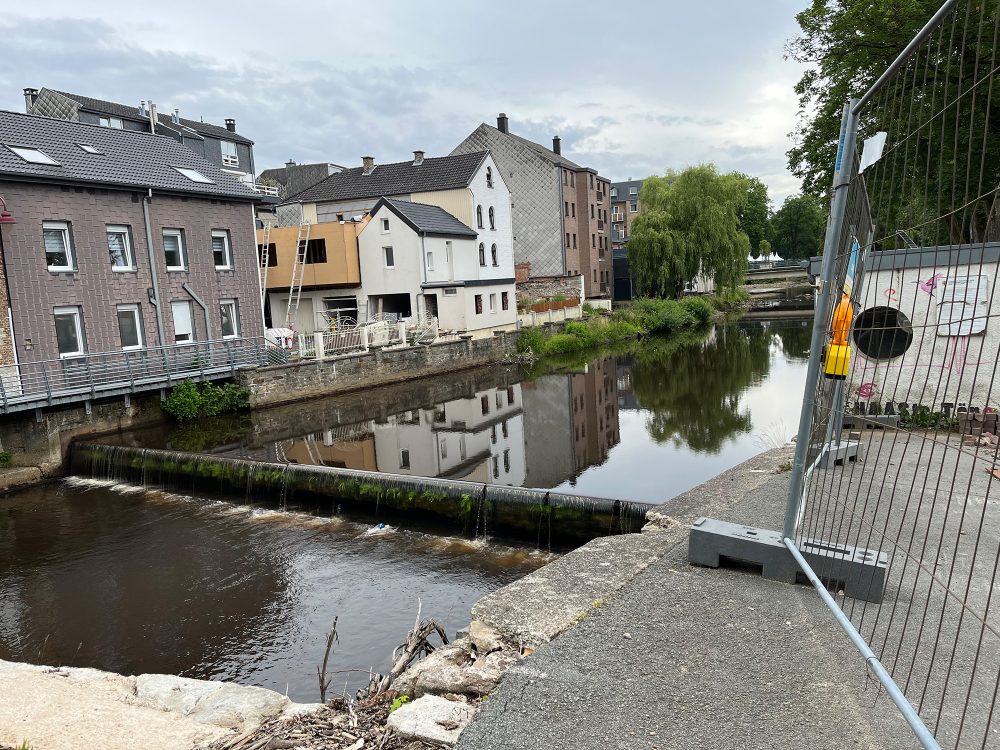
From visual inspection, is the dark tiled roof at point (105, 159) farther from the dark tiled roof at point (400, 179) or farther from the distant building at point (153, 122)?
the dark tiled roof at point (400, 179)

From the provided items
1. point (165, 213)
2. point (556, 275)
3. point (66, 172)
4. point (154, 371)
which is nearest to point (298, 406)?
point (154, 371)

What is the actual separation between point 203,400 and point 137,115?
38.6 m

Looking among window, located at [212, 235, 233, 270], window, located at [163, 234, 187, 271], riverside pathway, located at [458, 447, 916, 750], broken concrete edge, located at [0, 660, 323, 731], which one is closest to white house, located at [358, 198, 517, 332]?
window, located at [212, 235, 233, 270]

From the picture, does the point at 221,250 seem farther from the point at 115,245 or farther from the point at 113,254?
the point at 113,254

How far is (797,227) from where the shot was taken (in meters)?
106

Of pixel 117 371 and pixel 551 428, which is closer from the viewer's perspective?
pixel 117 371

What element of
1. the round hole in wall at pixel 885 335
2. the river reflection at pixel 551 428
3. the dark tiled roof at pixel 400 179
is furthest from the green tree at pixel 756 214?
the round hole in wall at pixel 885 335

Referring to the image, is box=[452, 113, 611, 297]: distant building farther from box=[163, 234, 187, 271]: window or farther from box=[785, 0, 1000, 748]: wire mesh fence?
box=[785, 0, 1000, 748]: wire mesh fence

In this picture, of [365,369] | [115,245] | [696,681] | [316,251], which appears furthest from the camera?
[316,251]

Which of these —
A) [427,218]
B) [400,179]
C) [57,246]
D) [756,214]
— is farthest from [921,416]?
[756,214]

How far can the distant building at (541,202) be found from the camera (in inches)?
2039

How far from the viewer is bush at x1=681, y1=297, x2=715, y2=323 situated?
53.2 meters

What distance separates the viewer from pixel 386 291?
3650 centimetres

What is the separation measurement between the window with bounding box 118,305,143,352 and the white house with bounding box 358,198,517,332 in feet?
45.4
